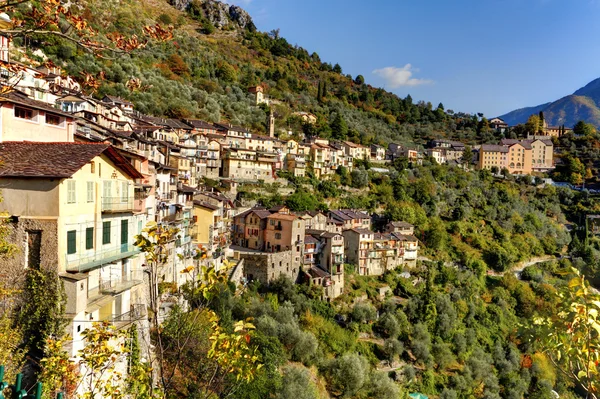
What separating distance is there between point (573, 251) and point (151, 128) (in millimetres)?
65392

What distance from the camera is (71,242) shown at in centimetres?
1079

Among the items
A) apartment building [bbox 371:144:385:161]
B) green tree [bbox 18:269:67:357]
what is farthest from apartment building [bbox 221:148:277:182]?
green tree [bbox 18:269:67:357]

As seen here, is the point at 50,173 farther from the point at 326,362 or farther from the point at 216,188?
the point at 216,188

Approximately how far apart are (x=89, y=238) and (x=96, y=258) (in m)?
0.67

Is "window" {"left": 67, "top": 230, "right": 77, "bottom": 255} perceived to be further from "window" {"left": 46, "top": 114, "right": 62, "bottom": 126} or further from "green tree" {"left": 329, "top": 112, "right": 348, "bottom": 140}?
"green tree" {"left": 329, "top": 112, "right": 348, "bottom": 140}

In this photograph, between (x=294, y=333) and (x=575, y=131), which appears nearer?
(x=294, y=333)

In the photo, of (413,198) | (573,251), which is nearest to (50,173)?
(413,198)

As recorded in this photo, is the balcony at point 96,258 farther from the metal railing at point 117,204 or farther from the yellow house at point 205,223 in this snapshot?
the yellow house at point 205,223

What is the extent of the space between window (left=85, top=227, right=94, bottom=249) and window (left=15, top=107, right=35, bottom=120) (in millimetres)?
4452

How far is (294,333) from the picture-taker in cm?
2802

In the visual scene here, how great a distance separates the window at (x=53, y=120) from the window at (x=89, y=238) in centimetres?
506

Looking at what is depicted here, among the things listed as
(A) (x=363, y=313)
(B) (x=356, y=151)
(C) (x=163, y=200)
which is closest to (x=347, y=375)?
(A) (x=363, y=313)

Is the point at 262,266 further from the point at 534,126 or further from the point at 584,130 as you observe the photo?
the point at 584,130

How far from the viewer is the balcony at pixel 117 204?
12682 millimetres
